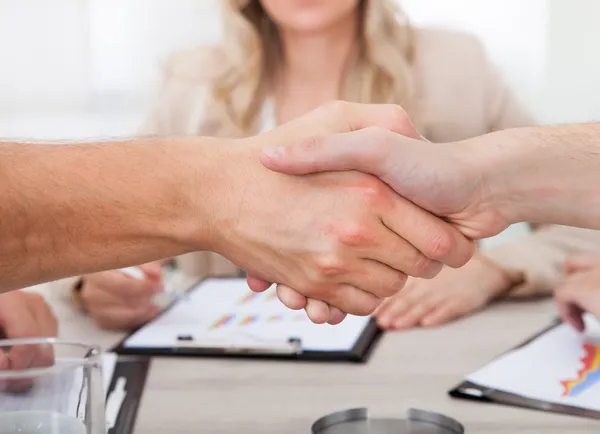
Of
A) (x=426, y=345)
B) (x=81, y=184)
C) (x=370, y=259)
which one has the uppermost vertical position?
(x=81, y=184)

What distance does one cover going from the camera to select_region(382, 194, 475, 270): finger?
948mm

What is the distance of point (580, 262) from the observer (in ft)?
3.73

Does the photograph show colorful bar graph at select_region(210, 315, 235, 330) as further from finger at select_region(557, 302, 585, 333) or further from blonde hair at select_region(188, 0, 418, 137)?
blonde hair at select_region(188, 0, 418, 137)

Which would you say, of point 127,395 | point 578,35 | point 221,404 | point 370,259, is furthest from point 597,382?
point 578,35

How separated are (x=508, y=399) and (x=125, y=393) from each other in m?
0.41

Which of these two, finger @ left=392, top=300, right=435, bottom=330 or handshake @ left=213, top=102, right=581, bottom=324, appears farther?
finger @ left=392, top=300, right=435, bottom=330

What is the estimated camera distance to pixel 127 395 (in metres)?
0.87

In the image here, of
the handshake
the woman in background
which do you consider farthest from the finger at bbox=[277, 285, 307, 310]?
the woman in background

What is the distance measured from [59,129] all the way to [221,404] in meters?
2.10

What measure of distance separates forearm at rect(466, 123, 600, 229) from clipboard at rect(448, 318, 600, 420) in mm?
241

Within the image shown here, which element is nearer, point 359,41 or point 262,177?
point 262,177

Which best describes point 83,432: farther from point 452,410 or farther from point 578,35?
point 578,35

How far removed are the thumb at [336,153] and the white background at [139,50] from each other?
1.79m

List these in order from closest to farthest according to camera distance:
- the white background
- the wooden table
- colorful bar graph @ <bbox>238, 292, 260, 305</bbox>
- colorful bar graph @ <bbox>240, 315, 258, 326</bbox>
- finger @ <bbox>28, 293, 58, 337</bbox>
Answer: the wooden table < finger @ <bbox>28, 293, 58, 337</bbox> < colorful bar graph @ <bbox>240, 315, 258, 326</bbox> < colorful bar graph @ <bbox>238, 292, 260, 305</bbox> < the white background
